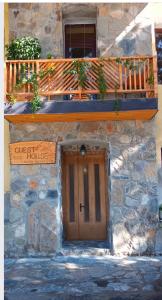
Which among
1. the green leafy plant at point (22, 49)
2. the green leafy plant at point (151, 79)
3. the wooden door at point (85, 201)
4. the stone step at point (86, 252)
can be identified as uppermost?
the green leafy plant at point (22, 49)

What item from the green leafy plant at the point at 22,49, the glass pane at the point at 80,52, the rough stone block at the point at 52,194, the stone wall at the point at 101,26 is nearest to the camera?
the rough stone block at the point at 52,194

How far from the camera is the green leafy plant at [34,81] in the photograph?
294 inches

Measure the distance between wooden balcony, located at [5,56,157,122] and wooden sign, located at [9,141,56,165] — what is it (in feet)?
2.22

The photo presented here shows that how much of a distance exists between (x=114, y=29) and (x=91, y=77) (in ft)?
6.32

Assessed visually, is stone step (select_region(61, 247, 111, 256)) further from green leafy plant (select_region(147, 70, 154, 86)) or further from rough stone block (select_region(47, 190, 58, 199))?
green leafy plant (select_region(147, 70, 154, 86))

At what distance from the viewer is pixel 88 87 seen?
7645 mm

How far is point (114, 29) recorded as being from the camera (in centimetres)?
863

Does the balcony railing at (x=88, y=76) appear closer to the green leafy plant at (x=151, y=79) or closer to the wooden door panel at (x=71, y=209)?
the green leafy plant at (x=151, y=79)

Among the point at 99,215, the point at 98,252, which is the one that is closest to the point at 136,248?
the point at 98,252

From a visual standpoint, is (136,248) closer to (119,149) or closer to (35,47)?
(119,149)

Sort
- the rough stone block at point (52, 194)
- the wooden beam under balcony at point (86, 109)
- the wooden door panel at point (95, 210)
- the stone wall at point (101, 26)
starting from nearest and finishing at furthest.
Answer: the wooden beam under balcony at point (86, 109)
the rough stone block at point (52, 194)
the stone wall at point (101, 26)
the wooden door panel at point (95, 210)

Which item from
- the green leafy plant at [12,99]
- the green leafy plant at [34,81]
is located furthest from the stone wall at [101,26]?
the green leafy plant at [12,99]

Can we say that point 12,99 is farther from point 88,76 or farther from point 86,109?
point 88,76

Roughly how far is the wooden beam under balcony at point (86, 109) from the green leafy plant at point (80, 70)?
49 cm
